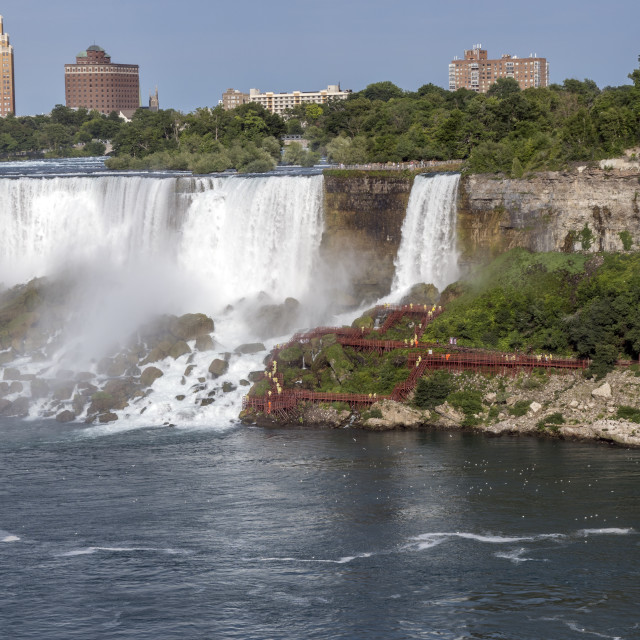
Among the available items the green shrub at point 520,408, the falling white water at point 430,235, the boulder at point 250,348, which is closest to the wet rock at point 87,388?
the boulder at point 250,348

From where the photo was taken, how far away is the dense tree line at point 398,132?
8094 centimetres

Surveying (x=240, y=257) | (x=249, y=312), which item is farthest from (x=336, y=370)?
(x=240, y=257)

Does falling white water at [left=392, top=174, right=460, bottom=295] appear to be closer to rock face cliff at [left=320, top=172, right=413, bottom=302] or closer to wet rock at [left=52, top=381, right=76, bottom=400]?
rock face cliff at [left=320, top=172, right=413, bottom=302]

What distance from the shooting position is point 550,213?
77.6 metres

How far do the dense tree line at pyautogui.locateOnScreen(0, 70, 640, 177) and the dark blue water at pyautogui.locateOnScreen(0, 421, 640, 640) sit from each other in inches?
1062

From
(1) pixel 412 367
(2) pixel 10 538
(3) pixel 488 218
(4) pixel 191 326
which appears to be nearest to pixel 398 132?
(3) pixel 488 218

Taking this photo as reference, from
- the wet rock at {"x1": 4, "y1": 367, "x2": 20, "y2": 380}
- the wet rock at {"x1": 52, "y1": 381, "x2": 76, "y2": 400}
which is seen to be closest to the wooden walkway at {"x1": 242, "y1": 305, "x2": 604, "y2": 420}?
the wet rock at {"x1": 52, "y1": 381, "x2": 76, "y2": 400}

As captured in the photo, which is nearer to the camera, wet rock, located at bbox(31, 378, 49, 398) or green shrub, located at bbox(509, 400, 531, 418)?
green shrub, located at bbox(509, 400, 531, 418)

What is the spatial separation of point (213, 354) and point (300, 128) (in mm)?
82678

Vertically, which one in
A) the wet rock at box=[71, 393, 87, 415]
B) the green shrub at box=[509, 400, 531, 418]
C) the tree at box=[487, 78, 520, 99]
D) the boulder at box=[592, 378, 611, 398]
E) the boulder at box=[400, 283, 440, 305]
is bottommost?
the wet rock at box=[71, 393, 87, 415]

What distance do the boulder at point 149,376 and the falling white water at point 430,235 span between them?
18.5 metres

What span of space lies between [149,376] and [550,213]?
27.9 metres

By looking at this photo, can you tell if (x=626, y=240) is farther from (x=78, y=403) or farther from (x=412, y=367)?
(x=78, y=403)

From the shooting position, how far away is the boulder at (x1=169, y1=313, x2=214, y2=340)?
77938mm
